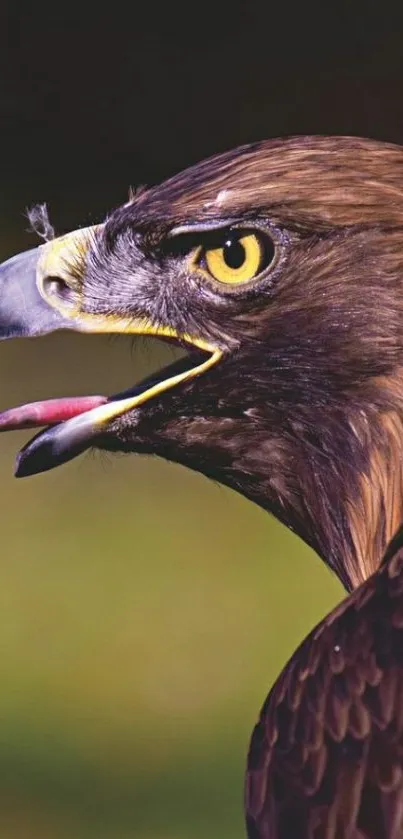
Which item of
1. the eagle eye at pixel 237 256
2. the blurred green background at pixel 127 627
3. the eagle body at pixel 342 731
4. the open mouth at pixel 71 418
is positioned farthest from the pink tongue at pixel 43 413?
the blurred green background at pixel 127 627

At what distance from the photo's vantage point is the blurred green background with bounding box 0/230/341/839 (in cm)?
294

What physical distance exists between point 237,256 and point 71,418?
0.23 metres

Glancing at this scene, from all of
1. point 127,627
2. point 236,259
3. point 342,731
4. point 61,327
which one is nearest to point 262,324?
point 236,259

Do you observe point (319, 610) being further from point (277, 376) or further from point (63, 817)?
point (277, 376)

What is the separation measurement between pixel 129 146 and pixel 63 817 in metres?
1.37

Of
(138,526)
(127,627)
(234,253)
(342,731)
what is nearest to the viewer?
(342,731)

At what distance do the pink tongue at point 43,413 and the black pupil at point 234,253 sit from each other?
0.64 feet

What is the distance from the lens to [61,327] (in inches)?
62.2

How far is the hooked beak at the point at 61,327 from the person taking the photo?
5.11 ft

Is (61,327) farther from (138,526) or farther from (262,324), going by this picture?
(138,526)

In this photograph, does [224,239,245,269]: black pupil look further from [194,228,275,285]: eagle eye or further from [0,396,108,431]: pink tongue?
[0,396,108,431]: pink tongue

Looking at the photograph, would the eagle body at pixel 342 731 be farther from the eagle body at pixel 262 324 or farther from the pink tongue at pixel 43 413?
the pink tongue at pixel 43 413

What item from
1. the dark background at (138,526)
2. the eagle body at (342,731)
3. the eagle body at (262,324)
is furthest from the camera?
the dark background at (138,526)

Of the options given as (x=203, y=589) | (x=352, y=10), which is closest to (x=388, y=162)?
(x=352, y=10)
